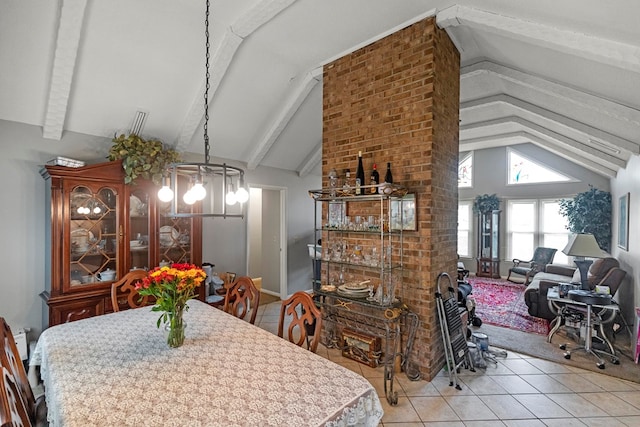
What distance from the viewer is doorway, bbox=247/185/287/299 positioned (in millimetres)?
5492

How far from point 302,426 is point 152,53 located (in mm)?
3373

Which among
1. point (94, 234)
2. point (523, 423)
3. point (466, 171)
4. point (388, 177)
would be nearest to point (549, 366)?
point (523, 423)

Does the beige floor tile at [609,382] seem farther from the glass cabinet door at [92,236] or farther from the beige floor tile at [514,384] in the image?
the glass cabinet door at [92,236]

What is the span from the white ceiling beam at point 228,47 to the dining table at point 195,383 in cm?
256

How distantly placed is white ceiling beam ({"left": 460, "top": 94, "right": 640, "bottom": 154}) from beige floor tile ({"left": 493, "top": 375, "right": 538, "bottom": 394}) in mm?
2849

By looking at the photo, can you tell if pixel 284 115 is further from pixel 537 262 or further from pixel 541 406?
pixel 537 262

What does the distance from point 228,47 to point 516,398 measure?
405 centimetres

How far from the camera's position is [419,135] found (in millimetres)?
2770

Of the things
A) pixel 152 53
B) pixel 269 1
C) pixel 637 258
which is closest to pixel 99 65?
pixel 152 53

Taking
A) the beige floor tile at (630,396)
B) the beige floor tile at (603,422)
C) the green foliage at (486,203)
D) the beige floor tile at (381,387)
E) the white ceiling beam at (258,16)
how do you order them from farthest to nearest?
the green foliage at (486,203) → the white ceiling beam at (258,16) → the beige floor tile at (381,387) → the beige floor tile at (630,396) → the beige floor tile at (603,422)

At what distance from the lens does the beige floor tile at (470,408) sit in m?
2.25

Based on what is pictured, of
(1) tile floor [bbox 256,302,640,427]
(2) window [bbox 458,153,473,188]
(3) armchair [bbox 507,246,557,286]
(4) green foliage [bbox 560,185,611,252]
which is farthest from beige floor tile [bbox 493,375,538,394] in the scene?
(2) window [bbox 458,153,473,188]

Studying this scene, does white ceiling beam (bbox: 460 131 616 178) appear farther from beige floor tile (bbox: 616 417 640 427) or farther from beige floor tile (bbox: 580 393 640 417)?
beige floor tile (bbox: 616 417 640 427)

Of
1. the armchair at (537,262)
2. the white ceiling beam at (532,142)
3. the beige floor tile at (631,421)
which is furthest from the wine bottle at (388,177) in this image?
the armchair at (537,262)
